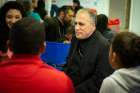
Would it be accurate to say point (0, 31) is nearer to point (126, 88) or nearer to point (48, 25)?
point (126, 88)

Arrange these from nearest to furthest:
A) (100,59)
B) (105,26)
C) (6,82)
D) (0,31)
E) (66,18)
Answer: (6,82), (100,59), (0,31), (105,26), (66,18)

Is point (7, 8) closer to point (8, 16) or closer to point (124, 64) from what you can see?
point (8, 16)

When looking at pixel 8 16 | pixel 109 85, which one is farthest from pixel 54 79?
pixel 8 16

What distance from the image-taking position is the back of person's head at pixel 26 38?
1.96 metres

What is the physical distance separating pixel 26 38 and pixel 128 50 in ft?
2.58

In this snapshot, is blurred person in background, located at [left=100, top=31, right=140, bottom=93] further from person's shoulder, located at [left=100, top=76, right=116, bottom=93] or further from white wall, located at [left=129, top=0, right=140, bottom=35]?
white wall, located at [left=129, top=0, right=140, bottom=35]

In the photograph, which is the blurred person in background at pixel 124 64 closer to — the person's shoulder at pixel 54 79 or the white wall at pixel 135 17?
the person's shoulder at pixel 54 79

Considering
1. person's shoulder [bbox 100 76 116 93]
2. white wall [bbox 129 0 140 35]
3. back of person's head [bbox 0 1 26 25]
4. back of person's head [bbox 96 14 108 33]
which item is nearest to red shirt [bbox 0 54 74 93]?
person's shoulder [bbox 100 76 116 93]

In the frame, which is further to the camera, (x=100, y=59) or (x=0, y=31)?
(x=0, y=31)

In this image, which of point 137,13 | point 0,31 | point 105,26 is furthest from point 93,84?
point 137,13

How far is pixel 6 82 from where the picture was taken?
1931mm

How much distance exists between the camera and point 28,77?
1.92 metres

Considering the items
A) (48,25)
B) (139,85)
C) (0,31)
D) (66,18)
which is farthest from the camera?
(66,18)

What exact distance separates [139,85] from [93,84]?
4.33 ft
